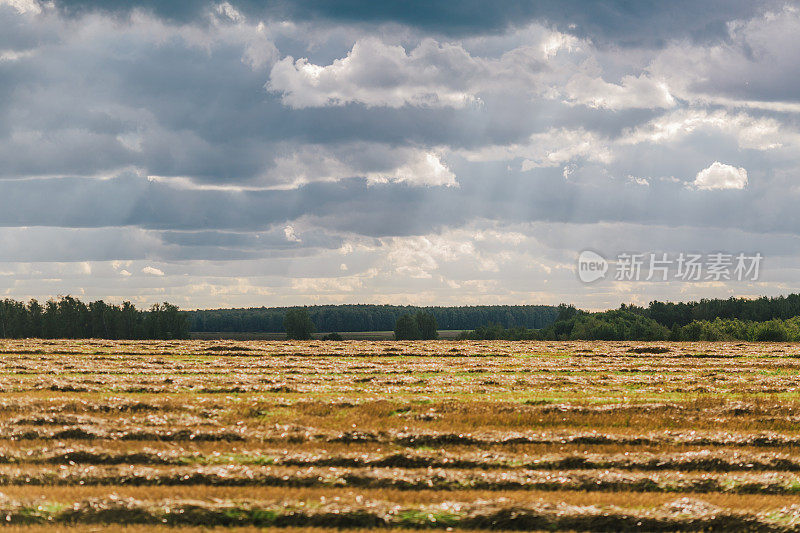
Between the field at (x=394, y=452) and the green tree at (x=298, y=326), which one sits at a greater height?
the field at (x=394, y=452)

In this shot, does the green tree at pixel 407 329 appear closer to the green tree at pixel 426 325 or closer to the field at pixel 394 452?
the green tree at pixel 426 325

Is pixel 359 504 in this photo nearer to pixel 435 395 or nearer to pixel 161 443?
pixel 161 443

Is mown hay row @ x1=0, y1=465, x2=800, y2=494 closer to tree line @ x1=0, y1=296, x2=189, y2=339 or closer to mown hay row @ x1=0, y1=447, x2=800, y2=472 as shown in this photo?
mown hay row @ x1=0, y1=447, x2=800, y2=472

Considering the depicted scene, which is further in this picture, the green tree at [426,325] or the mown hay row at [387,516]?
the green tree at [426,325]

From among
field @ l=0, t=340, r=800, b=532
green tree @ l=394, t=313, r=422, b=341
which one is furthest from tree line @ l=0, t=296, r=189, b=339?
field @ l=0, t=340, r=800, b=532

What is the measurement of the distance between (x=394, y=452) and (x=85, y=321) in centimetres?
13328

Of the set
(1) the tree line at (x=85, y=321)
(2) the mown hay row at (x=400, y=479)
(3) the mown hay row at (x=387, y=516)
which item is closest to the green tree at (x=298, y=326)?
(1) the tree line at (x=85, y=321)

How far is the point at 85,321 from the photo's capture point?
13838 cm

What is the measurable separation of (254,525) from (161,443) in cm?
822

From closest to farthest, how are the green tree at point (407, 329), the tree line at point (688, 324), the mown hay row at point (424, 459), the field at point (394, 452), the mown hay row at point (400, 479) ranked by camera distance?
1. the field at point (394, 452)
2. the mown hay row at point (400, 479)
3. the mown hay row at point (424, 459)
4. the tree line at point (688, 324)
5. the green tree at point (407, 329)

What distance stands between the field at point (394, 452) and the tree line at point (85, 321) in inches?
3845

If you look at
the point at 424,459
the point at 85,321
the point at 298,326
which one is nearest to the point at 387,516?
the point at 424,459

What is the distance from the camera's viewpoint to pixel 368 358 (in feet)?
191

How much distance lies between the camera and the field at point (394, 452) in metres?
14.1
